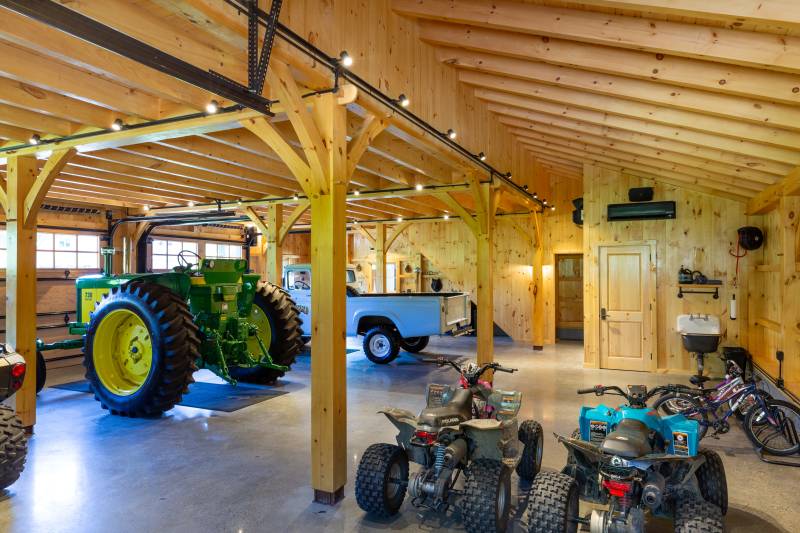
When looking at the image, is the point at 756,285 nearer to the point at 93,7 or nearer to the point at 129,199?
the point at 93,7

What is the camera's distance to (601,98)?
4.53 m

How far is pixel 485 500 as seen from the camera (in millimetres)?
2713

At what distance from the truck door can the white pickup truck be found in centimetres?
2

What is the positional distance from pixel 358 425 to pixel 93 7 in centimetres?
404

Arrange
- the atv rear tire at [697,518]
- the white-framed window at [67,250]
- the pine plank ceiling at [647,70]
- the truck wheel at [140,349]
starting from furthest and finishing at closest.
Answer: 1. the white-framed window at [67,250]
2. the truck wheel at [140,349]
3. the pine plank ceiling at [647,70]
4. the atv rear tire at [697,518]

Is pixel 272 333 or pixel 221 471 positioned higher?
pixel 272 333

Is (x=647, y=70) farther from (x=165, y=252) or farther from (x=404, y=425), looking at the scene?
(x=165, y=252)

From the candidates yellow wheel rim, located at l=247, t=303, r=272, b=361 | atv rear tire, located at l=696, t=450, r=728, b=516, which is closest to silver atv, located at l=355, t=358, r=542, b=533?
atv rear tire, located at l=696, t=450, r=728, b=516

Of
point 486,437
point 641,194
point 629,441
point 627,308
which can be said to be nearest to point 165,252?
point 627,308

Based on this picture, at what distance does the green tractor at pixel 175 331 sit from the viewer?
5.11m

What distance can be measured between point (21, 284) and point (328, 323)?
354cm

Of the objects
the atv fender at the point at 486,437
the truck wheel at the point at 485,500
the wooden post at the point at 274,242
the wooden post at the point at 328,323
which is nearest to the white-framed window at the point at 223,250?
the wooden post at the point at 274,242

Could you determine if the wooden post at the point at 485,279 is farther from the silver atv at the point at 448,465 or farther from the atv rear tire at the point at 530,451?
the silver atv at the point at 448,465

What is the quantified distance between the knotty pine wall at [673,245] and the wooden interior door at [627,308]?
132 mm
